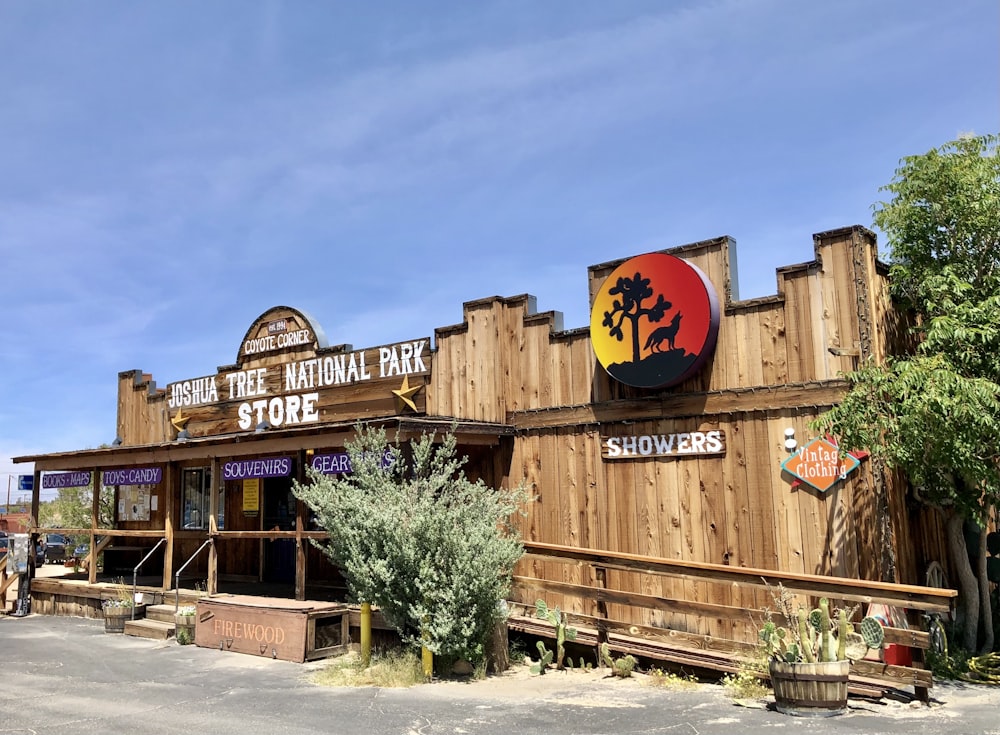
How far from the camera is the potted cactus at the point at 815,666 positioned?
7820mm

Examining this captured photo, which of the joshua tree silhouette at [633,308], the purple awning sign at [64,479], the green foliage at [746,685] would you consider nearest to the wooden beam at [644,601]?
the green foliage at [746,685]

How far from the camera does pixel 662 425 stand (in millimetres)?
11594

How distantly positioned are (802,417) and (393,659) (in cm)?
573

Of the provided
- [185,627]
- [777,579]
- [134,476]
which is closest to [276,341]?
[134,476]

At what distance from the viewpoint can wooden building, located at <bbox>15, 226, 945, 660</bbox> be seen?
1018cm

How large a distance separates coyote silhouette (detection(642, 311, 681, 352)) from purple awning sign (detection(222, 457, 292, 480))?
6.24 meters

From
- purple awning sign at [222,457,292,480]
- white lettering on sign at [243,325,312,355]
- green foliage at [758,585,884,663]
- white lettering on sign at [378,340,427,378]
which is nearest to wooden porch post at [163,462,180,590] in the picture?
purple awning sign at [222,457,292,480]

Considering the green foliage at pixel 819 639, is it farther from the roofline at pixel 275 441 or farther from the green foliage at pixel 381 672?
the roofline at pixel 275 441

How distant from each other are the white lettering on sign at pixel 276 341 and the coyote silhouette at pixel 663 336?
294 inches

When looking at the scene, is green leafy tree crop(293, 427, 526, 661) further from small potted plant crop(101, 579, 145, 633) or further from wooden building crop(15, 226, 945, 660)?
small potted plant crop(101, 579, 145, 633)

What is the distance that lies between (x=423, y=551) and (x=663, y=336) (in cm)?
419

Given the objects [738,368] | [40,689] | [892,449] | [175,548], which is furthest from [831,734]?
[175,548]

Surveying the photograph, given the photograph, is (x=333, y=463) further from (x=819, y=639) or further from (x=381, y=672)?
(x=819, y=639)

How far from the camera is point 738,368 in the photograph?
11.0 m
